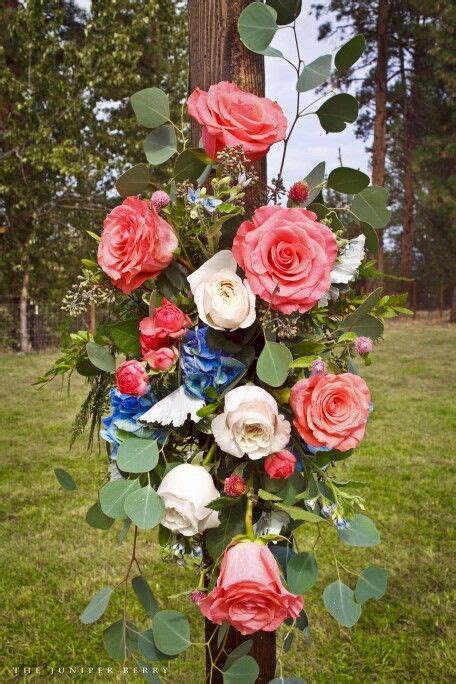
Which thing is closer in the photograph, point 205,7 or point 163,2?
point 205,7

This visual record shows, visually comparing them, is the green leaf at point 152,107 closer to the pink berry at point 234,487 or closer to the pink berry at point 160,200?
the pink berry at point 160,200

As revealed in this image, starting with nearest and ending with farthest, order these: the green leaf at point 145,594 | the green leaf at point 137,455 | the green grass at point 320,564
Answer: the green leaf at point 137,455 < the green leaf at point 145,594 < the green grass at point 320,564

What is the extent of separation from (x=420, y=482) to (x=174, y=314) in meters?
3.93

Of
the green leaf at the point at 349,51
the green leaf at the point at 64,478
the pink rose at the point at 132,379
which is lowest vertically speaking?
the green leaf at the point at 64,478

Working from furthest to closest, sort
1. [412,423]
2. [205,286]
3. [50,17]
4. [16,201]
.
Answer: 1. [50,17]
2. [16,201]
3. [412,423]
4. [205,286]

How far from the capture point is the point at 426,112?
2277cm

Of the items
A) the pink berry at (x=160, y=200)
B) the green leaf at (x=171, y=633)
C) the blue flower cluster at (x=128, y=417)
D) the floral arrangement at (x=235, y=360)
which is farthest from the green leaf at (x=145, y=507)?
the pink berry at (x=160, y=200)

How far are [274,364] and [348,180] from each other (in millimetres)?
468

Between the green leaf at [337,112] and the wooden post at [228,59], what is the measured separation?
0.65 ft

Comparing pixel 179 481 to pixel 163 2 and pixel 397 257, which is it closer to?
pixel 163 2

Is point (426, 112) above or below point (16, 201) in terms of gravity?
above

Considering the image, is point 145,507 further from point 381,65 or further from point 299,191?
point 381,65

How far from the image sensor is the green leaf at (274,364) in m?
1.23

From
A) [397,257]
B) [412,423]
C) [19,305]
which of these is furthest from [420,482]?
[397,257]
